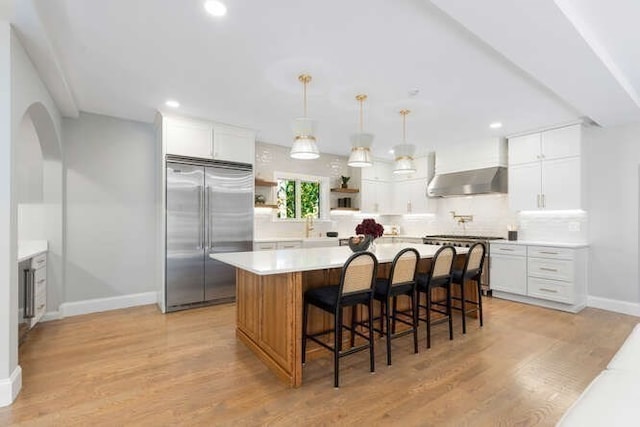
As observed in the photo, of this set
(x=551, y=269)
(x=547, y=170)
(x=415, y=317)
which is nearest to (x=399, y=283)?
(x=415, y=317)

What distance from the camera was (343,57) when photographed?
281cm

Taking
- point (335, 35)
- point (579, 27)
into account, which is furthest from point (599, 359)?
point (335, 35)

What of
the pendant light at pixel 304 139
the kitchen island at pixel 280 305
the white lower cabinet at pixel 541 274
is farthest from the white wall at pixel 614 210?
the pendant light at pixel 304 139

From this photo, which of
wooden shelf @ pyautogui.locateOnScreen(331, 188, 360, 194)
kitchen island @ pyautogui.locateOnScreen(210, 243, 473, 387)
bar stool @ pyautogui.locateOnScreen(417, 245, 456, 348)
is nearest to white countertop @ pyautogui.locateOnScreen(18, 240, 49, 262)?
kitchen island @ pyautogui.locateOnScreen(210, 243, 473, 387)

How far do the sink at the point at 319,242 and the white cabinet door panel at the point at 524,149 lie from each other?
3.24m

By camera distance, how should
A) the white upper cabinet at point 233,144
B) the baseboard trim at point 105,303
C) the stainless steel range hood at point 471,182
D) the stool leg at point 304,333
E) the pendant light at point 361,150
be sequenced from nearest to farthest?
1. the stool leg at point 304,333
2. the pendant light at point 361,150
3. the baseboard trim at point 105,303
4. the white upper cabinet at point 233,144
5. the stainless steel range hood at point 471,182

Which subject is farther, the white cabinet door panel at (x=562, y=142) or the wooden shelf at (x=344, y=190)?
the wooden shelf at (x=344, y=190)

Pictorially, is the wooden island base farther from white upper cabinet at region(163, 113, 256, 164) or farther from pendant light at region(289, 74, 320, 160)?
white upper cabinet at region(163, 113, 256, 164)

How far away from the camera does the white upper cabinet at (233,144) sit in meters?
4.71

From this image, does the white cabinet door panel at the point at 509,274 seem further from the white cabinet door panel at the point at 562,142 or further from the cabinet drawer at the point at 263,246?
the cabinet drawer at the point at 263,246

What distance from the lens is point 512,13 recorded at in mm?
1995

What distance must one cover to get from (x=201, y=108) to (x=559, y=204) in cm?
515

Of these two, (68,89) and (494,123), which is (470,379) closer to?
(494,123)

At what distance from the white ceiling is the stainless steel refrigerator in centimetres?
84
